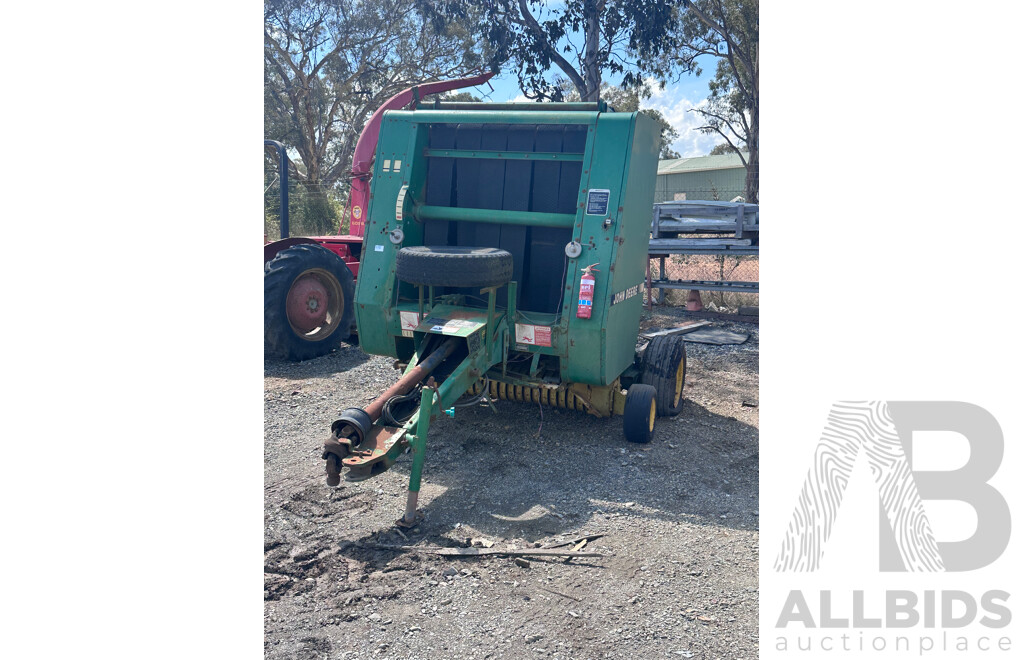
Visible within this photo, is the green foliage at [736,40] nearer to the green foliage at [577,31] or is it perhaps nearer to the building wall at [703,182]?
the green foliage at [577,31]

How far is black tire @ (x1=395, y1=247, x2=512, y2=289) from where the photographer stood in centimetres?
Result: 497

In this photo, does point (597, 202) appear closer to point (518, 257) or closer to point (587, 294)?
point (587, 294)

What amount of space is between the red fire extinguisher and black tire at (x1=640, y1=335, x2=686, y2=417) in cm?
119

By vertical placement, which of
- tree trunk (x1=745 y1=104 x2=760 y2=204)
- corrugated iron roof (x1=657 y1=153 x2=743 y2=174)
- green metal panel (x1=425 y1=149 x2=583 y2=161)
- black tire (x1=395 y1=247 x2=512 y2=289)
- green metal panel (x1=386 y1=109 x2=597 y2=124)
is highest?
corrugated iron roof (x1=657 y1=153 x2=743 y2=174)

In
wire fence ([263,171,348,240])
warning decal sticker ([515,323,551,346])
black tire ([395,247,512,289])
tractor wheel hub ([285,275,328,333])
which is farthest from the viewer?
wire fence ([263,171,348,240])

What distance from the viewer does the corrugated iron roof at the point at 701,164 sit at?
39844 millimetres

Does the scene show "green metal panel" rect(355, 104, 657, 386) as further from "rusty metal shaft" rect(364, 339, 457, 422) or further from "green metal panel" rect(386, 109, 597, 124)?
"rusty metal shaft" rect(364, 339, 457, 422)

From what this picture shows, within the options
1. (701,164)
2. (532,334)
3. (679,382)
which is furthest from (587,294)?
(701,164)

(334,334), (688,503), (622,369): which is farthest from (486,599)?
(334,334)

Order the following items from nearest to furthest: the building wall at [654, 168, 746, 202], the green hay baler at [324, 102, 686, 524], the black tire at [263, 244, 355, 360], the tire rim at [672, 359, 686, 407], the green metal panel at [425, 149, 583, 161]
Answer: the green hay baler at [324, 102, 686, 524]
the green metal panel at [425, 149, 583, 161]
the tire rim at [672, 359, 686, 407]
the black tire at [263, 244, 355, 360]
the building wall at [654, 168, 746, 202]

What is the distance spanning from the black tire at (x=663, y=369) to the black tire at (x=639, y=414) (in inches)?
19.9

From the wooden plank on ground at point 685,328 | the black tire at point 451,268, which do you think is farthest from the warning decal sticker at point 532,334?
the wooden plank on ground at point 685,328

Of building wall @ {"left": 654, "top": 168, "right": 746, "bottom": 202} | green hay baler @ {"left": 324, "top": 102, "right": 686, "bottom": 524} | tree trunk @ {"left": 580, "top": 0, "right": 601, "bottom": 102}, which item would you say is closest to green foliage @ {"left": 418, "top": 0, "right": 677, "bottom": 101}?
tree trunk @ {"left": 580, "top": 0, "right": 601, "bottom": 102}

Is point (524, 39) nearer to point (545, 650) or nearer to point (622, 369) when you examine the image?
point (622, 369)
